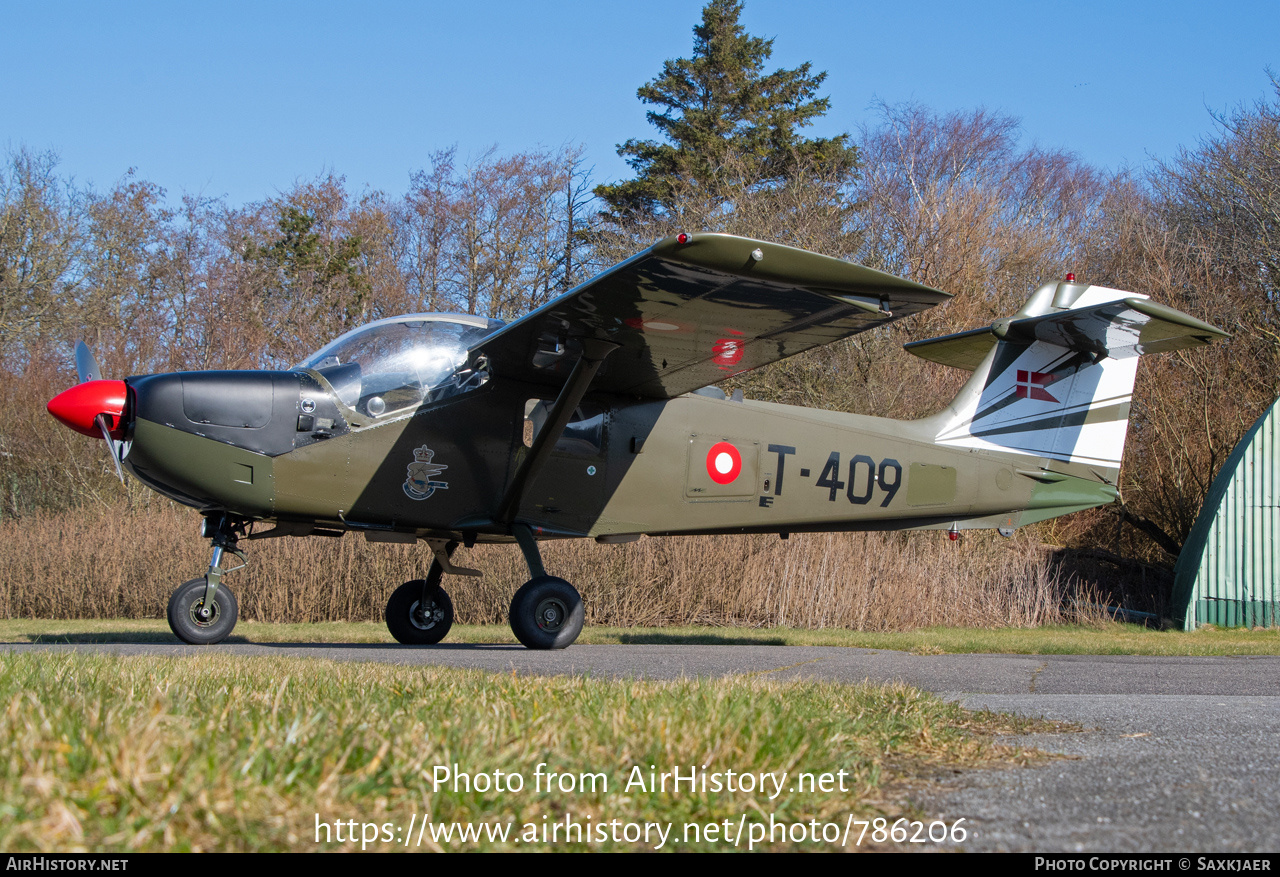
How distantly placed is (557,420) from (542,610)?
155 cm

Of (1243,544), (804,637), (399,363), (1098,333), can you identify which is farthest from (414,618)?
(1243,544)

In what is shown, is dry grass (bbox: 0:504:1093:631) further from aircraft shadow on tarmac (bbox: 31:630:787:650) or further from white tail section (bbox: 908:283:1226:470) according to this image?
white tail section (bbox: 908:283:1226:470)

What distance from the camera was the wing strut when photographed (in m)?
7.08

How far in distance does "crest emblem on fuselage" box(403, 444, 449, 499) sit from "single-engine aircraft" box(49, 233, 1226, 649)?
17mm

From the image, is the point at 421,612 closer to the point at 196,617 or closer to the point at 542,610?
the point at 542,610

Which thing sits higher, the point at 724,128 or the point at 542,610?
the point at 724,128

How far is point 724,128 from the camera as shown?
30594mm

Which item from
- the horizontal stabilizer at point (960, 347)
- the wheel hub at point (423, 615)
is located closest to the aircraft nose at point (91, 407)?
the wheel hub at point (423, 615)

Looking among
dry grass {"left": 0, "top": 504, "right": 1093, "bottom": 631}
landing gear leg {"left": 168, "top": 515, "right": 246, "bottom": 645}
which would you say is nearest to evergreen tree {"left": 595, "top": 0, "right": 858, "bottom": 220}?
dry grass {"left": 0, "top": 504, "right": 1093, "bottom": 631}

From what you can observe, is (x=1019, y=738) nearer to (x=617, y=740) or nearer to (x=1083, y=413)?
(x=617, y=740)

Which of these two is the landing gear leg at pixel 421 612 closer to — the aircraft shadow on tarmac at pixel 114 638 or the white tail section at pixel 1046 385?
the aircraft shadow on tarmac at pixel 114 638

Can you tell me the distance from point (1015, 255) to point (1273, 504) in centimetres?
951

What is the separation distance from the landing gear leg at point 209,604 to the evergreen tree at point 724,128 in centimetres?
2119

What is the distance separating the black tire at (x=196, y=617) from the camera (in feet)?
24.4
